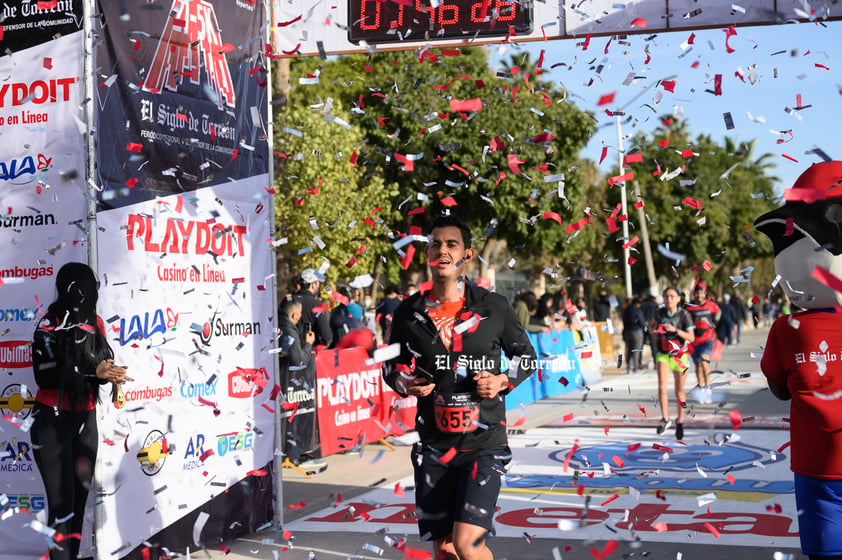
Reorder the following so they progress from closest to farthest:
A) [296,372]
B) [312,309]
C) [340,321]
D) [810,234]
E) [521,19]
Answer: [810,234]
[521,19]
[296,372]
[312,309]
[340,321]

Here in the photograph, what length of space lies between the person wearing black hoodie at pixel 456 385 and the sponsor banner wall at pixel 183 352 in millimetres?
2245

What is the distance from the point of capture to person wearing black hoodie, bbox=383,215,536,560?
5.25m

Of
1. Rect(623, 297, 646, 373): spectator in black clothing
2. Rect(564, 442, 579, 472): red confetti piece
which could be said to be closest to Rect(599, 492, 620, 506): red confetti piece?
Rect(564, 442, 579, 472): red confetti piece

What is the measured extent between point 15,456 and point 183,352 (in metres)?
1.39

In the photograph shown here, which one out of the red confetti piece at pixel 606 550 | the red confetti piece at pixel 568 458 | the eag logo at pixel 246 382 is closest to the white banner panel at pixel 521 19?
the eag logo at pixel 246 382

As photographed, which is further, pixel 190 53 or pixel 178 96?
pixel 190 53

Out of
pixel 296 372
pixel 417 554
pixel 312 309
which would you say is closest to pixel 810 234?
pixel 417 554

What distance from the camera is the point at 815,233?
5195 mm

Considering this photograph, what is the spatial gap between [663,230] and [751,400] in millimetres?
38944

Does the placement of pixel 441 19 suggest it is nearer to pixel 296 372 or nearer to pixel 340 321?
pixel 296 372

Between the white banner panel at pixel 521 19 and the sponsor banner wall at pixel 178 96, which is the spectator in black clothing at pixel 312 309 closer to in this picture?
the sponsor banner wall at pixel 178 96

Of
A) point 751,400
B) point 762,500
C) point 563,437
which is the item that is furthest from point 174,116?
point 751,400

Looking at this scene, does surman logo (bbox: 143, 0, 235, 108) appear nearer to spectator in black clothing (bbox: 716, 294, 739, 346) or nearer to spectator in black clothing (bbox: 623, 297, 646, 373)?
spectator in black clothing (bbox: 623, 297, 646, 373)

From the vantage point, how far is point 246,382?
8.37 metres
